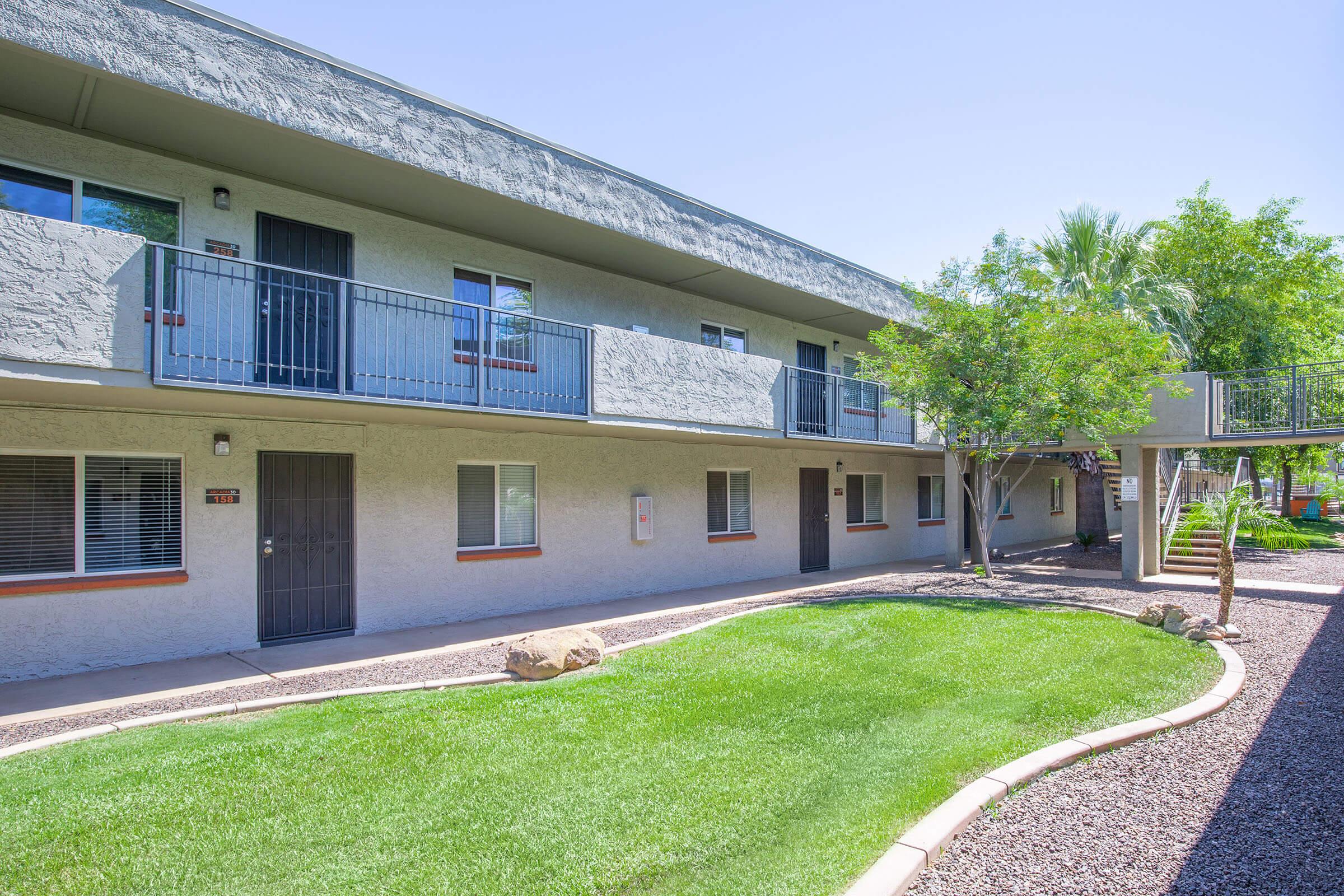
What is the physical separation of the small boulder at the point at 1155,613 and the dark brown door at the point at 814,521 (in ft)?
24.5

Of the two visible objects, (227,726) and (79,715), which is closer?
(227,726)

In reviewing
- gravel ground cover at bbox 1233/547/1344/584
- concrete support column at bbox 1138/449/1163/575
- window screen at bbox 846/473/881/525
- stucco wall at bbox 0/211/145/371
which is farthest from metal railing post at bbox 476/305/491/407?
gravel ground cover at bbox 1233/547/1344/584

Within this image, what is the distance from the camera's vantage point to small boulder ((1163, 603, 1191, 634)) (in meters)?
9.27

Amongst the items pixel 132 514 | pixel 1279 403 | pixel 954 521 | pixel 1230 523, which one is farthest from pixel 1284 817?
pixel 1279 403

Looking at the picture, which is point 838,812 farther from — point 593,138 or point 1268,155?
point 1268,155

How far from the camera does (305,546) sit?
373 inches

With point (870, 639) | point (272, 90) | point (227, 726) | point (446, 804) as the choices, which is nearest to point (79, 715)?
point (227, 726)

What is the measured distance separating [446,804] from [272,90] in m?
7.18

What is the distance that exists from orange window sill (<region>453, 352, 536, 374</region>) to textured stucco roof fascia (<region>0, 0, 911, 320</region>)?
2.09 metres

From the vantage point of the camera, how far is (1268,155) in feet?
39.2

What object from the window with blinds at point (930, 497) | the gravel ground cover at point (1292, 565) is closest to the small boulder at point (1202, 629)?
the gravel ground cover at point (1292, 565)

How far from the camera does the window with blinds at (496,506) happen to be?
1108 centimetres

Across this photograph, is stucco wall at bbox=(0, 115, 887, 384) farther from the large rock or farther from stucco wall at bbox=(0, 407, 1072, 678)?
the large rock

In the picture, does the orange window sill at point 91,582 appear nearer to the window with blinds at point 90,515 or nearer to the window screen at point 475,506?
the window with blinds at point 90,515
